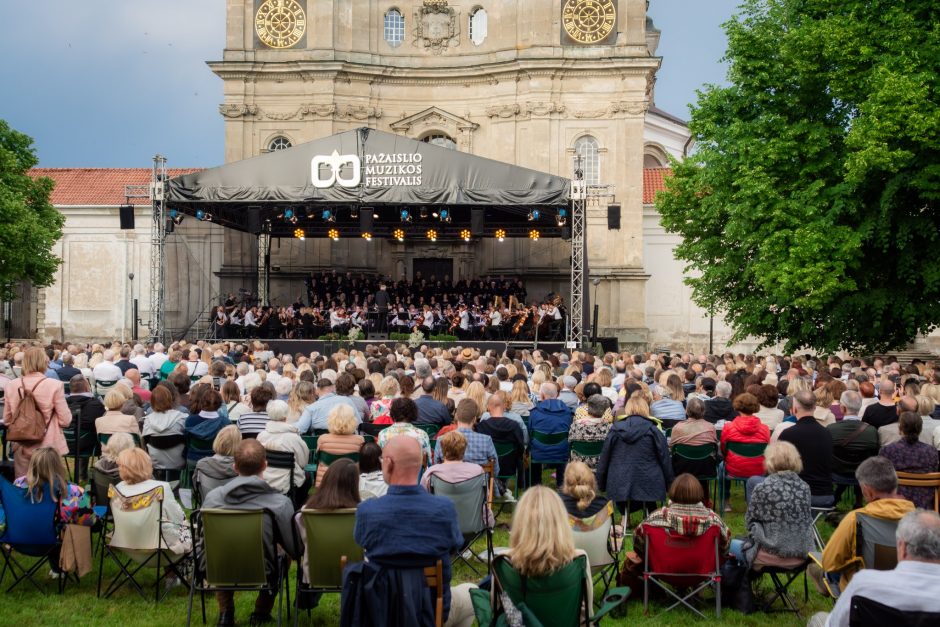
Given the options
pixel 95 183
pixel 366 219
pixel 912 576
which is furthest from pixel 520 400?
pixel 95 183

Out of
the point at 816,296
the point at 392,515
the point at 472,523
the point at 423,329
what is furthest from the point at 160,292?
the point at 392,515

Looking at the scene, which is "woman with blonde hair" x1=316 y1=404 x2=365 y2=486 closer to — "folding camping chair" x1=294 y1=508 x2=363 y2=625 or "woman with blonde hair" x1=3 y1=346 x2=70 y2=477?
"folding camping chair" x1=294 y1=508 x2=363 y2=625

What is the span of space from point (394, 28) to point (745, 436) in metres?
29.3

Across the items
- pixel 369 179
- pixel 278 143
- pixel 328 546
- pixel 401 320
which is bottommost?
pixel 328 546

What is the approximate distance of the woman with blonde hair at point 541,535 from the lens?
4.55 metres

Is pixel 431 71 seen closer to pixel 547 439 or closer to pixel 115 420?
pixel 547 439

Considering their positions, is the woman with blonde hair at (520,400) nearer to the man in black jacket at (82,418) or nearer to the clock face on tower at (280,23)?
the man in black jacket at (82,418)

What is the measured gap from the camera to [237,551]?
5859 millimetres

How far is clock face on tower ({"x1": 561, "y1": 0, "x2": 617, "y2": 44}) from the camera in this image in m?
32.5

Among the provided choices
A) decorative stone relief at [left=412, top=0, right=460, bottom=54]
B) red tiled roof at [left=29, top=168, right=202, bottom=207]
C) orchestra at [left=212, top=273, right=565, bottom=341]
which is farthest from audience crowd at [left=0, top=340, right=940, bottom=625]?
decorative stone relief at [left=412, top=0, right=460, bottom=54]

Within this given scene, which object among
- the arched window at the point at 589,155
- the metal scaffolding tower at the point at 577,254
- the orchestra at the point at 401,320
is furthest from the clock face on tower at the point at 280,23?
the metal scaffolding tower at the point at 577,254

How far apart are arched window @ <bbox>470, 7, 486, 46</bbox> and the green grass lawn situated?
30120mm

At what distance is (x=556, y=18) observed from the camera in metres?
32.7

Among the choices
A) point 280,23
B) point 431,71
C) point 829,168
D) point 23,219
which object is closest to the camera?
point 829,168
